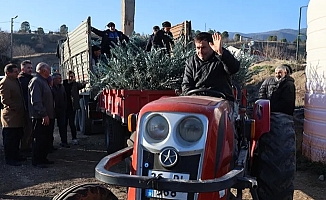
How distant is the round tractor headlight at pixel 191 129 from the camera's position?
307 cm

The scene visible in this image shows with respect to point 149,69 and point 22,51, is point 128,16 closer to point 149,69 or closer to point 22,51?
point 149,69

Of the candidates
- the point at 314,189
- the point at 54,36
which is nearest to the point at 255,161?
the point at 314,189

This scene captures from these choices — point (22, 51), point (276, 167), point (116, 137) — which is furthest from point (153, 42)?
point (22, 51)

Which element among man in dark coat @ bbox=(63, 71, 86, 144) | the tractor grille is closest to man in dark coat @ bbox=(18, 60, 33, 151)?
man in dark coat @ bbox=(63, 71, 86, 144)

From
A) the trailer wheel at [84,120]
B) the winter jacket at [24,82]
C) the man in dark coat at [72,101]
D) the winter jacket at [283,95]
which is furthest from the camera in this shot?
the trailer wheel at [84,120]

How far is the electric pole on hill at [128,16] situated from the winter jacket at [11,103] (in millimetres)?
3819

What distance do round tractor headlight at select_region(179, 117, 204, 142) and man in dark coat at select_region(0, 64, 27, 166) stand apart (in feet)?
16.3

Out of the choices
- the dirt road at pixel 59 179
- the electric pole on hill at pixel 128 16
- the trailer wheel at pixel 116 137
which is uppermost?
the electric pole on hill at pixel 128 16

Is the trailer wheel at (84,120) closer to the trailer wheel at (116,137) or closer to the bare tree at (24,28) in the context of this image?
the trailer wheel at (116,137)

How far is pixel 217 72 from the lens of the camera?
398cm

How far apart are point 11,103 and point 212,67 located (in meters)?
4.56

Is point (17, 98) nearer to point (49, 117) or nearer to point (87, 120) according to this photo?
point (49, 117)

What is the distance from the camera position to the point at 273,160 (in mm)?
3893

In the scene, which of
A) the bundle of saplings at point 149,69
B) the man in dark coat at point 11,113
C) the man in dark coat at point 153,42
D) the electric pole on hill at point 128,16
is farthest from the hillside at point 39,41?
the bundle of saplings at point 149,69
